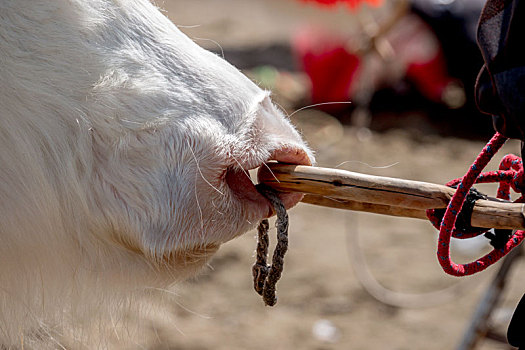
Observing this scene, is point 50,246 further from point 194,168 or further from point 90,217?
point 194,168

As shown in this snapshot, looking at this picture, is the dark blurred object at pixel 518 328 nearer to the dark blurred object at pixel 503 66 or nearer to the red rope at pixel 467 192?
the red rope at pixel 467 192

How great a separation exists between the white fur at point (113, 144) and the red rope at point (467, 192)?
9.6 inches

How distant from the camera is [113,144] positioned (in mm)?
894

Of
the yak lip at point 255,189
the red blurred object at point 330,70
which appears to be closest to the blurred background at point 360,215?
the red blurred object at point 330,70

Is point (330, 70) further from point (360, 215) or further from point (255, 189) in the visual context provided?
point (255, 189)

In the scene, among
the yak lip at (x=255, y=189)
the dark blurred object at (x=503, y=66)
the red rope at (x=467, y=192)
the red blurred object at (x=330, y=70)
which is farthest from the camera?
the red blurred object at (x=330, y=70)

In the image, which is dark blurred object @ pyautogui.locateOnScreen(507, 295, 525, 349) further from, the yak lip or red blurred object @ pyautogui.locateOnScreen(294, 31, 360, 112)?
red blurred object @ pyautogui.locateOnScreen(294, 31, 360, 112)

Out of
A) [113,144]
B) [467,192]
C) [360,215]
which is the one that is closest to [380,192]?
[467,192]

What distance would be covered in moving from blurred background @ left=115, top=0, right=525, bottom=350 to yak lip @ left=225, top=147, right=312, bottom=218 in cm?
15

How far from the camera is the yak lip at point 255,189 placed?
94 cm

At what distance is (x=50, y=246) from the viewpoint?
3.10ft

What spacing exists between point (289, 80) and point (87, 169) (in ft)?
13.6

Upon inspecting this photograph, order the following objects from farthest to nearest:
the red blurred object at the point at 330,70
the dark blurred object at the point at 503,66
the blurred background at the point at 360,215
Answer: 1. the red blurred object at the point at 330,70
2. the blurred background at the point at 360,215
3. the dark blurred object at the point at 503,66

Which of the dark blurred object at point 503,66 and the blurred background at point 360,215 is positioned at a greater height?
the dark blurred object at point 503,66
